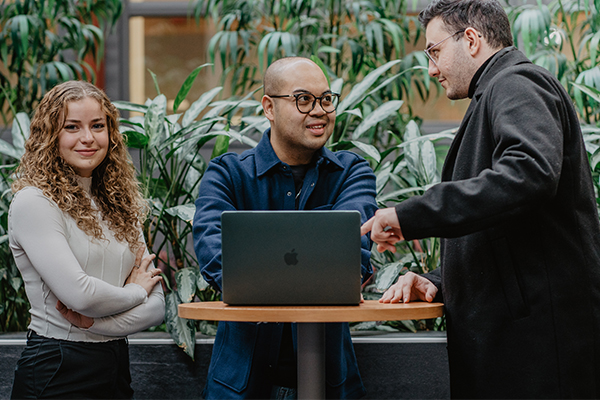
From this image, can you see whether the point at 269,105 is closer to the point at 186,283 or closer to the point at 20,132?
the point at 186,283

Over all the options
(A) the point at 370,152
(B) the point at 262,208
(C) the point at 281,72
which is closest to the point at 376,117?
(A) the point at 370,152

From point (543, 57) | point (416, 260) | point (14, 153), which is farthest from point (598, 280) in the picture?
point (14, 153)

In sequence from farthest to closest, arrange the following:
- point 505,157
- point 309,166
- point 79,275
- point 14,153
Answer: point 14,153 < point 309,166 < point 79,275 < point 505,157

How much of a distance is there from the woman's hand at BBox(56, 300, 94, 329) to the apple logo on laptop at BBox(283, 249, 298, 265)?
64cm

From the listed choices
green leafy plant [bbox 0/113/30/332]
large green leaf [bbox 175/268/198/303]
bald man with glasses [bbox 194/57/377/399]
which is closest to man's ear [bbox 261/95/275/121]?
bald man with glasses [bbox 194/57/377/399]

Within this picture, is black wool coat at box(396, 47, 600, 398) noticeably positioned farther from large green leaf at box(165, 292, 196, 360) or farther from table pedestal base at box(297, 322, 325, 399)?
large green leaf at box(165, 292, 196, 360)

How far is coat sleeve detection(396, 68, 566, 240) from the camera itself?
1224 mm

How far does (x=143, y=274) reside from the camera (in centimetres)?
176

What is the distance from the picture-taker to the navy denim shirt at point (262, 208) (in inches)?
63.6

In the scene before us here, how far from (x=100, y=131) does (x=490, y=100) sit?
102 cm

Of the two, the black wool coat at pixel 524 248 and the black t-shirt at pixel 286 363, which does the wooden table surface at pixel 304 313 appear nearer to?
the black wool coat at pixel 524 248

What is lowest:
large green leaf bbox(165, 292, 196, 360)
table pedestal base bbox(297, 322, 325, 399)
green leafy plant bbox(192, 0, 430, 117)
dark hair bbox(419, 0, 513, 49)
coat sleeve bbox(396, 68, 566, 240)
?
Result: large green leaf bbox(165, 292, 196, 360)

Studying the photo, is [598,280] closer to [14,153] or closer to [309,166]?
[309,166]

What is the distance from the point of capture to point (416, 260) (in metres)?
2.49
